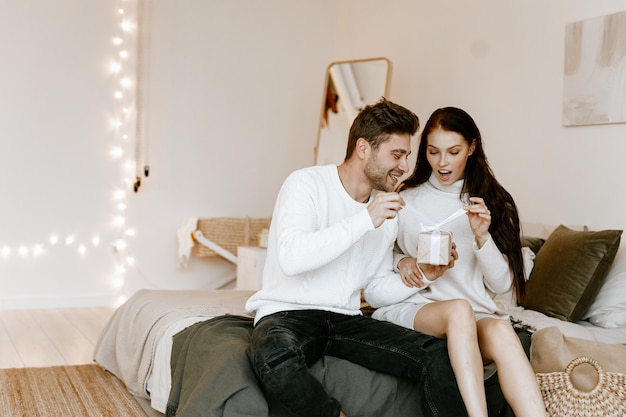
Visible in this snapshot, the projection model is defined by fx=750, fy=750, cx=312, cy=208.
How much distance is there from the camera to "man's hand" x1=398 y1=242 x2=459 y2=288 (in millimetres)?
2314

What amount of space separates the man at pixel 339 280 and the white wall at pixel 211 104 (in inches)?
60.1

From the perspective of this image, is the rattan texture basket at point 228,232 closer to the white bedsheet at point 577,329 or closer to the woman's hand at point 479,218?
the white bedsheet at point 577,329

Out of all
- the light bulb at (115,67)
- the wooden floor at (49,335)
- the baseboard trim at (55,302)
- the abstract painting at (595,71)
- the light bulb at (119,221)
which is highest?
the light bulb at (115,67)

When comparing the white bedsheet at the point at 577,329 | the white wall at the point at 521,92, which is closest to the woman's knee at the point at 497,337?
the white bedsheet at the point at 577,329

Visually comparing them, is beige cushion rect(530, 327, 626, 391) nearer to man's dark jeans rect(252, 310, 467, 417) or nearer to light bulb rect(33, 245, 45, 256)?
man's dark jeans rect(252, 310, 467, 417)

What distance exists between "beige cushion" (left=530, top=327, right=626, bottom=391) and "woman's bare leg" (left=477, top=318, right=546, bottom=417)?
192 millimetres

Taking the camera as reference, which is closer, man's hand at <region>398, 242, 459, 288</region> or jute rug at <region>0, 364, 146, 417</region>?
man's hand at <region>398, 242, 459, 288</region>

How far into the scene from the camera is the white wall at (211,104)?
3867 millimetres

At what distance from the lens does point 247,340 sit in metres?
2.21

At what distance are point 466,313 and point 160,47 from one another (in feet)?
11.9

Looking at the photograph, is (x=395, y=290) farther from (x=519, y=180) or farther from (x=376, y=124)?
(x=519, y=180)

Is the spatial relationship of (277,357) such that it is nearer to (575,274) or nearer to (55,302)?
(575,274)

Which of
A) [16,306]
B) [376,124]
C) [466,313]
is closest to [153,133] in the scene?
[16,306]

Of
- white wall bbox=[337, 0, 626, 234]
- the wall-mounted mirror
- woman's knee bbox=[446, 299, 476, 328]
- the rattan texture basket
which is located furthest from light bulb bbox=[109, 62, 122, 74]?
woman's knee bbox=[446, 299, 476, 328]
